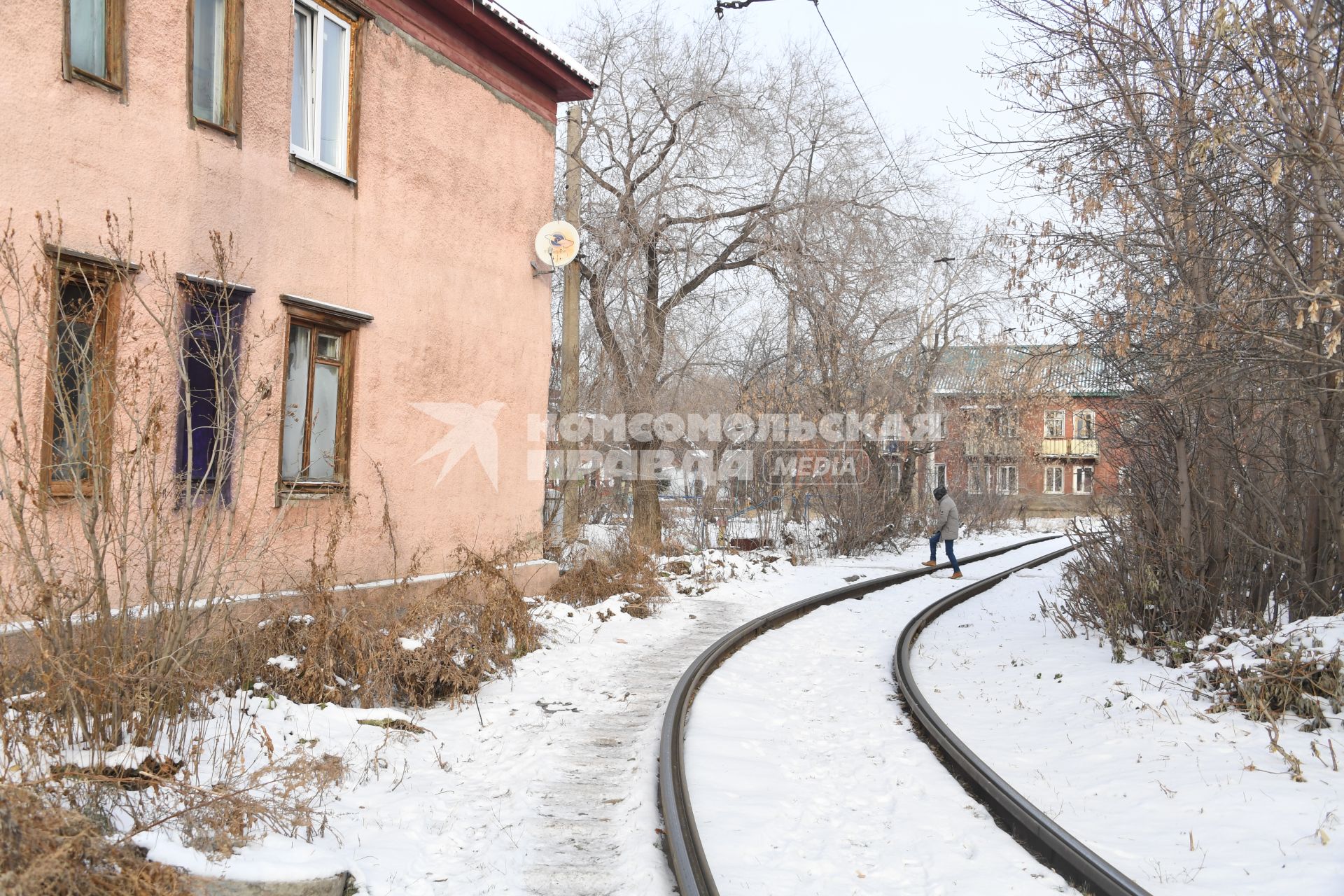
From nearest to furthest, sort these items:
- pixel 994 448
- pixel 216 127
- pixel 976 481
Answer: pixel 216 127
pixel 994 448
pixel 976 481

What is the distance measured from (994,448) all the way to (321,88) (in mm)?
30404

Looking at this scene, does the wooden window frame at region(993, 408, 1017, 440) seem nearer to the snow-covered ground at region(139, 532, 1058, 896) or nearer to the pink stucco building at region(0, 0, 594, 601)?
the pink stucco building at region(0, 0, 594, 601)

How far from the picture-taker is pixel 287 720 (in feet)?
20.2

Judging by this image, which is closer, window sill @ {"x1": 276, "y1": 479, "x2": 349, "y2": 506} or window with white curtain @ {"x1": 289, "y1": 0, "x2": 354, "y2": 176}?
window sill @ {"x1": 276, "y1": 479, "x2": 349, "y2": 506}

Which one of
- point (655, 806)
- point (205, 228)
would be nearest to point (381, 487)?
point (205, 228)

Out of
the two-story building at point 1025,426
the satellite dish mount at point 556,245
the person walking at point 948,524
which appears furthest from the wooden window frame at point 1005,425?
the satellite dish mount at point 556,245

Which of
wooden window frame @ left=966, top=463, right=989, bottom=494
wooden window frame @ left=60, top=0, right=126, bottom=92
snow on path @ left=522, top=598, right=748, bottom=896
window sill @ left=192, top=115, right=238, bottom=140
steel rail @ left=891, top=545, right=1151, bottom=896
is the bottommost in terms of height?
snow on path @ left=522, top=598, right=748, bottom=896

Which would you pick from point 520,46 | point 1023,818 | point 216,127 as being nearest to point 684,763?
point 1023,818

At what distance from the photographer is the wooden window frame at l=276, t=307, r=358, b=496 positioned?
846 centimetres

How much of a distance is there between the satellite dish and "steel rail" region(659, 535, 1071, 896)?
5.09 m

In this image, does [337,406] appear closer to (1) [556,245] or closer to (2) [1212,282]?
(1) [556,245]

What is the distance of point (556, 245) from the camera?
11.9 m

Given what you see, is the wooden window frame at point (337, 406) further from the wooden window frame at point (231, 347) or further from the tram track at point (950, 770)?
the tram track at point (950, 770)

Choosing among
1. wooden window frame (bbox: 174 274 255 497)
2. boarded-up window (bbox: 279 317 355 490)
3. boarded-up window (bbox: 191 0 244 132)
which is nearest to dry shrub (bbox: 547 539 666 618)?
boarded-up window (bbox: 279 317 355 490)
